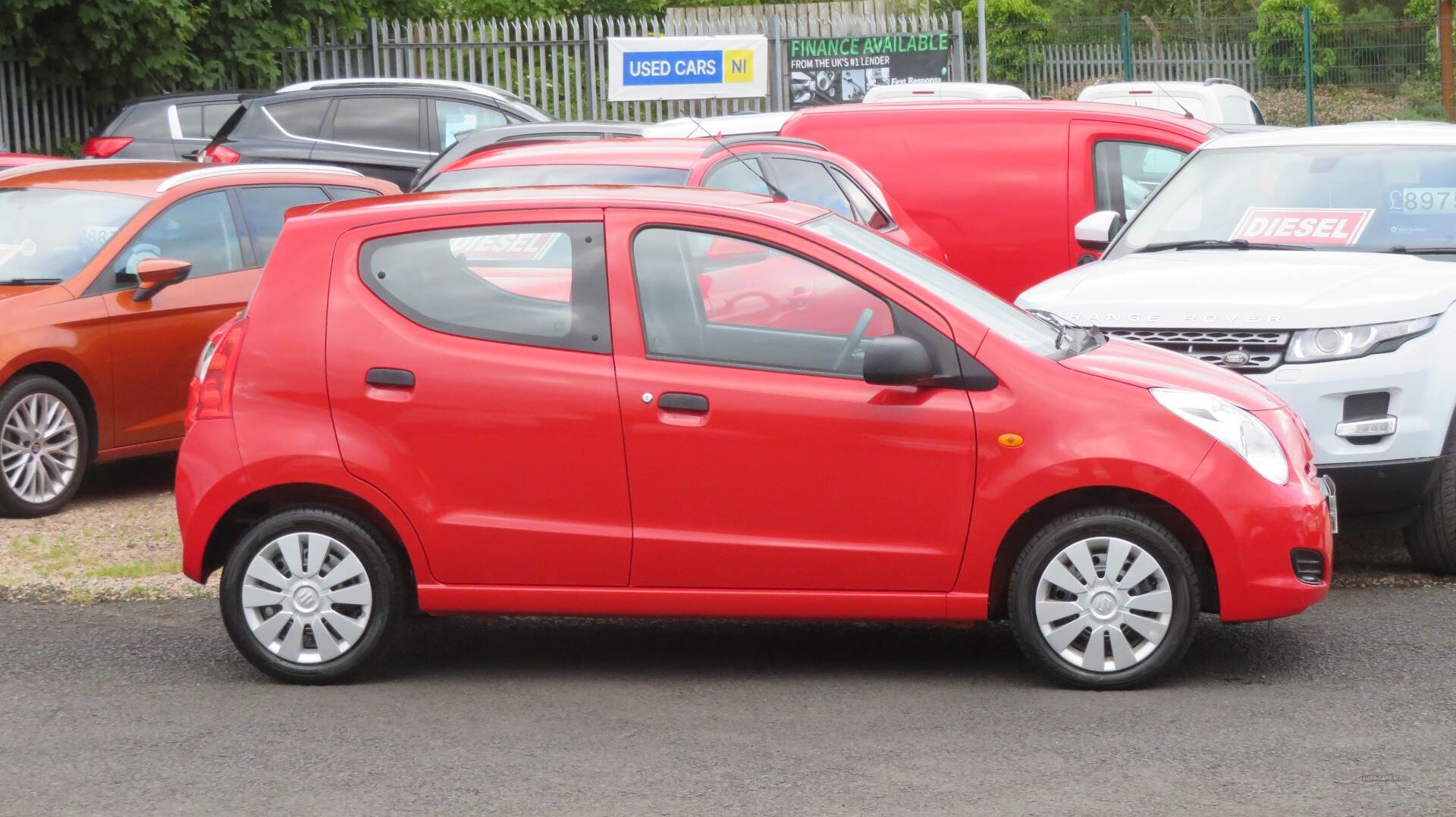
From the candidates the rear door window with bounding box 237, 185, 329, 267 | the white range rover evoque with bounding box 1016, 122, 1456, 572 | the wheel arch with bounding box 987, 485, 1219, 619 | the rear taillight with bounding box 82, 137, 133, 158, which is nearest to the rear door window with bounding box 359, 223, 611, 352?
the wheel arch with bounding box 987, 485, 1219, 619

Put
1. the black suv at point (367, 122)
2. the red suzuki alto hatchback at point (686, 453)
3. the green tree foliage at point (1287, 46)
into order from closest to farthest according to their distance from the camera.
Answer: the red suzuki alto hatchback at point (686, 453) → the black suv at point (367, 122) → the green tree foliage at point (1287, 46)

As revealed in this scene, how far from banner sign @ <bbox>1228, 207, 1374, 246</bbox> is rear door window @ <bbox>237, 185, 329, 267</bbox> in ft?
17.0

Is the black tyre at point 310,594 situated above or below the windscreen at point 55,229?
below

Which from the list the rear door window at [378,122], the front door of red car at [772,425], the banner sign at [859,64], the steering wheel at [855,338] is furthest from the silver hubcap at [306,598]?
the banner sign at [859,64]

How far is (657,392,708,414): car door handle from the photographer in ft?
18.7

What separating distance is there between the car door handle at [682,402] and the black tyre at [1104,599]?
3.74ft

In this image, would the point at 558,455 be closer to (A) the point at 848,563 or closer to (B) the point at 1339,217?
(A) the point at 848,563

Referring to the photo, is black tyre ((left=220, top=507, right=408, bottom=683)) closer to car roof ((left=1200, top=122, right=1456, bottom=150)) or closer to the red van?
car roof ((left=1200, top=122, right=1456, bottom=150))

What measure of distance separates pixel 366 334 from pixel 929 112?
6685 millimetres

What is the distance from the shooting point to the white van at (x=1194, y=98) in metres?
17.0

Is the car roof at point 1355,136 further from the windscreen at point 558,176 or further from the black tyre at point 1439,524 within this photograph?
the windscreen at point 558,176

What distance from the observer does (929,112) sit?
11797mm

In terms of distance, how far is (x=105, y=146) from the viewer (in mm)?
16172

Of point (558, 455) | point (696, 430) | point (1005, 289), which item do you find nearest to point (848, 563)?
point (696, 430)
